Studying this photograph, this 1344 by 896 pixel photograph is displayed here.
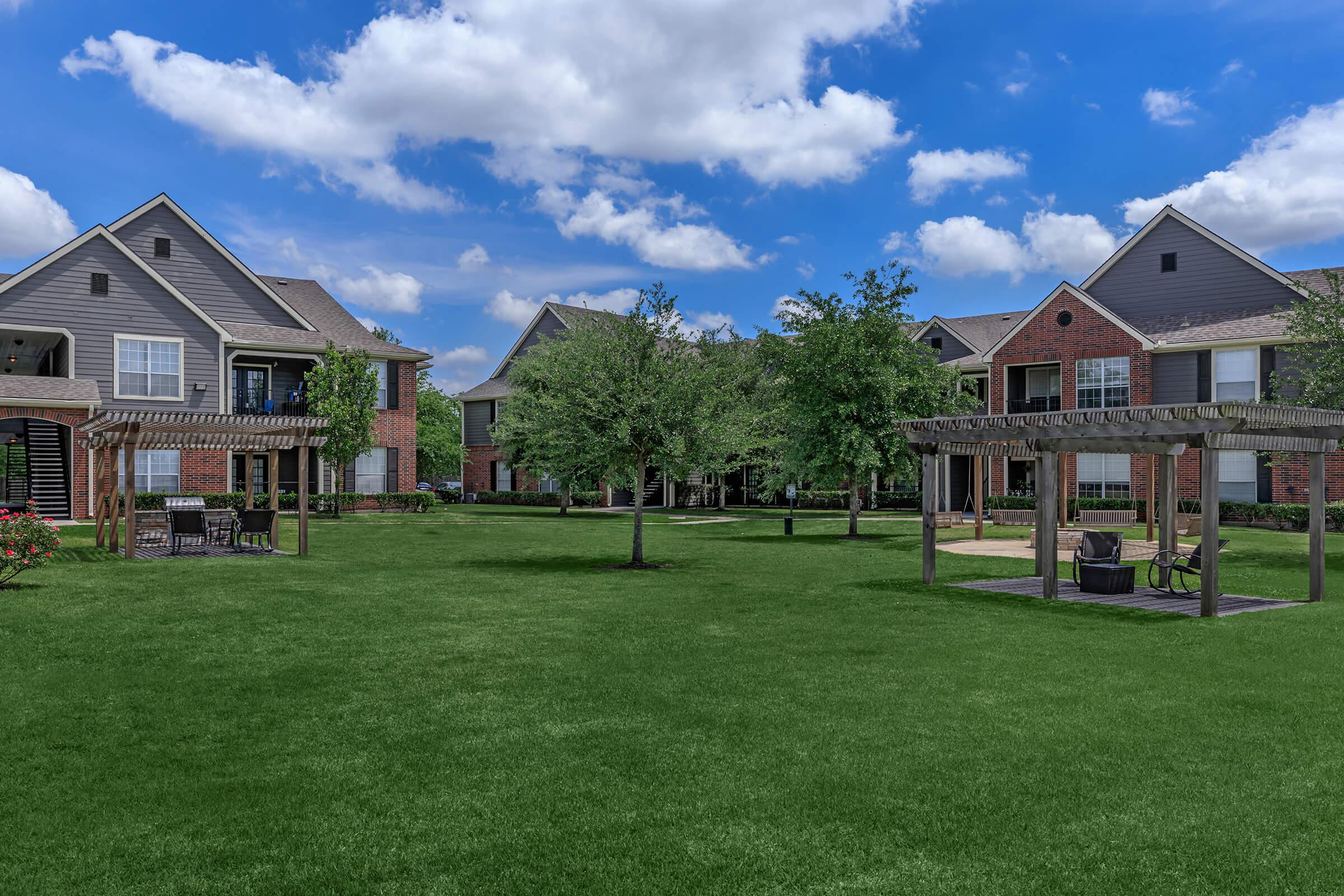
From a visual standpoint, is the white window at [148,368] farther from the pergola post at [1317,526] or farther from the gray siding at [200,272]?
the pergola post at [1317,526]

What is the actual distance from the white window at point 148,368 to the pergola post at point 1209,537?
1253 inches

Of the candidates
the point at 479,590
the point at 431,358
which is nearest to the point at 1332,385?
the point at 479,590

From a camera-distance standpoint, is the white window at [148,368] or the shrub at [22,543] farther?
the white window at [148,368]

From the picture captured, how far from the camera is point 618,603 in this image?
1346 centimetres

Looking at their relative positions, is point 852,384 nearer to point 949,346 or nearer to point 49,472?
point 949,346

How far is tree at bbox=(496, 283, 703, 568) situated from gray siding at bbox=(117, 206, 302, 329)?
73.3 ft

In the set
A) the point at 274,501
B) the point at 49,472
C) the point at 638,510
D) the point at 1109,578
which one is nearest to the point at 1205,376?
the point at 1109,578

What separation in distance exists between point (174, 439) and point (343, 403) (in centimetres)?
1141

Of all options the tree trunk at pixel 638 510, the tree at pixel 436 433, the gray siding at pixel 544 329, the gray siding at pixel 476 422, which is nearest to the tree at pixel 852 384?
the tree trunk at pixel 638 510

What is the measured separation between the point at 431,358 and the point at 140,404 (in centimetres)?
1137

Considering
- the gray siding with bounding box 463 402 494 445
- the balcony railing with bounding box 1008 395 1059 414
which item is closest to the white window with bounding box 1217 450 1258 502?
the balcony railing with bounding box 1008 395 1059 414

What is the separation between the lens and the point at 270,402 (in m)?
36.6

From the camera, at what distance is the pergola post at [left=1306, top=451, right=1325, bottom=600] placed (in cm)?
1389

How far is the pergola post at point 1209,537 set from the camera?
12359 millimetres
